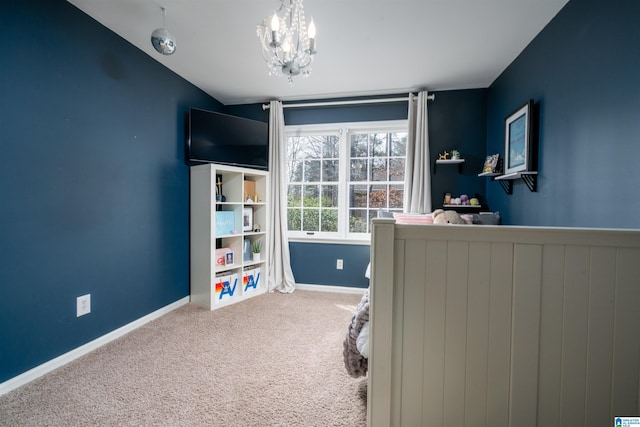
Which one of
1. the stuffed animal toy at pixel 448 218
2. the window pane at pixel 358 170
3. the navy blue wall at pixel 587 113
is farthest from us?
the window pane at pixel 358 170

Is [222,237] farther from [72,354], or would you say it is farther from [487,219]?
[487,219]

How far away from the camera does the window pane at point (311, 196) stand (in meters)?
3.46

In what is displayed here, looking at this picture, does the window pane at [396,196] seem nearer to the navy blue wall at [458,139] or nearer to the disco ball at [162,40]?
the navy blue wall at [458,139]

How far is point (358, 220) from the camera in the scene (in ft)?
11.0

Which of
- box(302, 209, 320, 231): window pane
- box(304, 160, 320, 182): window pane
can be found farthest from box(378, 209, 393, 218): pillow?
box(304, 160, 320, 182): window pane

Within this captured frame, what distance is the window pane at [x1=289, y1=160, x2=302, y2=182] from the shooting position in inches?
138

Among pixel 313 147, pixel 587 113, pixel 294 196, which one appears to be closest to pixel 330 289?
pixel 294 196

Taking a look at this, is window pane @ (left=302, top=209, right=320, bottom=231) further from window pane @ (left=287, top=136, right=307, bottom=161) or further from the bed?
the bed

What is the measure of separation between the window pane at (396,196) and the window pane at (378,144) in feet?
1.37

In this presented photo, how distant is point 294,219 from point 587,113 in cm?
280

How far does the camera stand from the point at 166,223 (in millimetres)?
2645

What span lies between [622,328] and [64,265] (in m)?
2.87

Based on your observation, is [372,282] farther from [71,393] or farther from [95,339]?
[95,339]

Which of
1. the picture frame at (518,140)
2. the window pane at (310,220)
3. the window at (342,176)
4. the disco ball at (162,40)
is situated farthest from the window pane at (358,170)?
the disco ball at (162,40)
